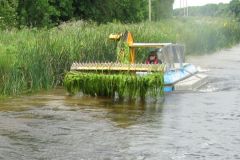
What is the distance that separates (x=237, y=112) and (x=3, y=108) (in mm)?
5652

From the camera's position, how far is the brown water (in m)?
9.98

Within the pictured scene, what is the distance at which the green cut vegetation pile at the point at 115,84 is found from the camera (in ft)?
51.1

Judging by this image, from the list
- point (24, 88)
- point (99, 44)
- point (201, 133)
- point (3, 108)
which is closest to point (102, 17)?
point (99, 44)

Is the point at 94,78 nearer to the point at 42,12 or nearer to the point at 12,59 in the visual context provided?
the point at 12,59

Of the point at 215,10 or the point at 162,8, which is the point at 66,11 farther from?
the point at 215,10

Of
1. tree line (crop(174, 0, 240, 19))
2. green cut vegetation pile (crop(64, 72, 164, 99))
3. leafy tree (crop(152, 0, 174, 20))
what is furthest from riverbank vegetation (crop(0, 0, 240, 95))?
tree line (crop(174, 0, 240, 19))

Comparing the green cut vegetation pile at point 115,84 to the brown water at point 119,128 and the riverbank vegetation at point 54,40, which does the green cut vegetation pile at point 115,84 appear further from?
the riverbank vegetation at point 54,40

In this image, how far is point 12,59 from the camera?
54.0 ft

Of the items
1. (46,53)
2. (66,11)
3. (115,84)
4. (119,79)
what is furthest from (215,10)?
(119,79)

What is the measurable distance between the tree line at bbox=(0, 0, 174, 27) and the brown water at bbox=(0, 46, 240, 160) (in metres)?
12.6

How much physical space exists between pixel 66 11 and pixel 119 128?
2736 centimetres

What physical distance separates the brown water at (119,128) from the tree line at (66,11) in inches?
494

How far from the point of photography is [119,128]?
12.1m

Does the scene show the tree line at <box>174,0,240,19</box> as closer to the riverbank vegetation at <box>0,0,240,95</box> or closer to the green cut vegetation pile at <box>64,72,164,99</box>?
the riverbank vegetation at <box>0,0,240,95</box>
